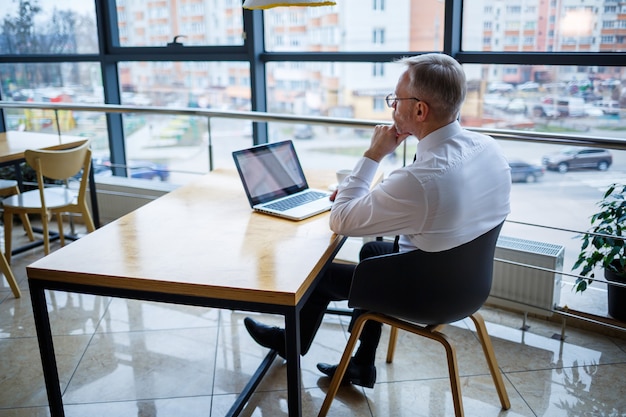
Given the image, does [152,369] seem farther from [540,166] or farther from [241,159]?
[540,166]

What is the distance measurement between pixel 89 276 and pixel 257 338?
3.26ft

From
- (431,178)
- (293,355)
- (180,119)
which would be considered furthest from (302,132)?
(293,355)

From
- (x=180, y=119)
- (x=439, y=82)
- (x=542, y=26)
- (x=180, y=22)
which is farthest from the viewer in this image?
(x=180, y=119)

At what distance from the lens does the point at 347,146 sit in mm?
3828

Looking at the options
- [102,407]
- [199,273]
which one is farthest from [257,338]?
[199,273]

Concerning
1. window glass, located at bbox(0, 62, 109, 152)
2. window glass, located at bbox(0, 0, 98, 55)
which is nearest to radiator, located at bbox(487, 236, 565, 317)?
window glass, located at bbox(0, 62, 109, 152)

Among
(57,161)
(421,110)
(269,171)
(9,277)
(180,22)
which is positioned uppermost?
(180,22)

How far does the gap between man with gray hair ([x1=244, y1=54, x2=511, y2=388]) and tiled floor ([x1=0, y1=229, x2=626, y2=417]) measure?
84 centimetres

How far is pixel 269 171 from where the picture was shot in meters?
2.26

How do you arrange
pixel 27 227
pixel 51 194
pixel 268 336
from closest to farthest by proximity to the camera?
pixel 268 336
pixel 51 194
pixel 27 227

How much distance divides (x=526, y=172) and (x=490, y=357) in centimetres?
149

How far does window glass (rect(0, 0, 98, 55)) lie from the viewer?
4.46m

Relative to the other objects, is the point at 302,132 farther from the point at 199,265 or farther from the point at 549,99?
the point at 199,265

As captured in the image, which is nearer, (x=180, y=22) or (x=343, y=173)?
(x=343, y=173)
